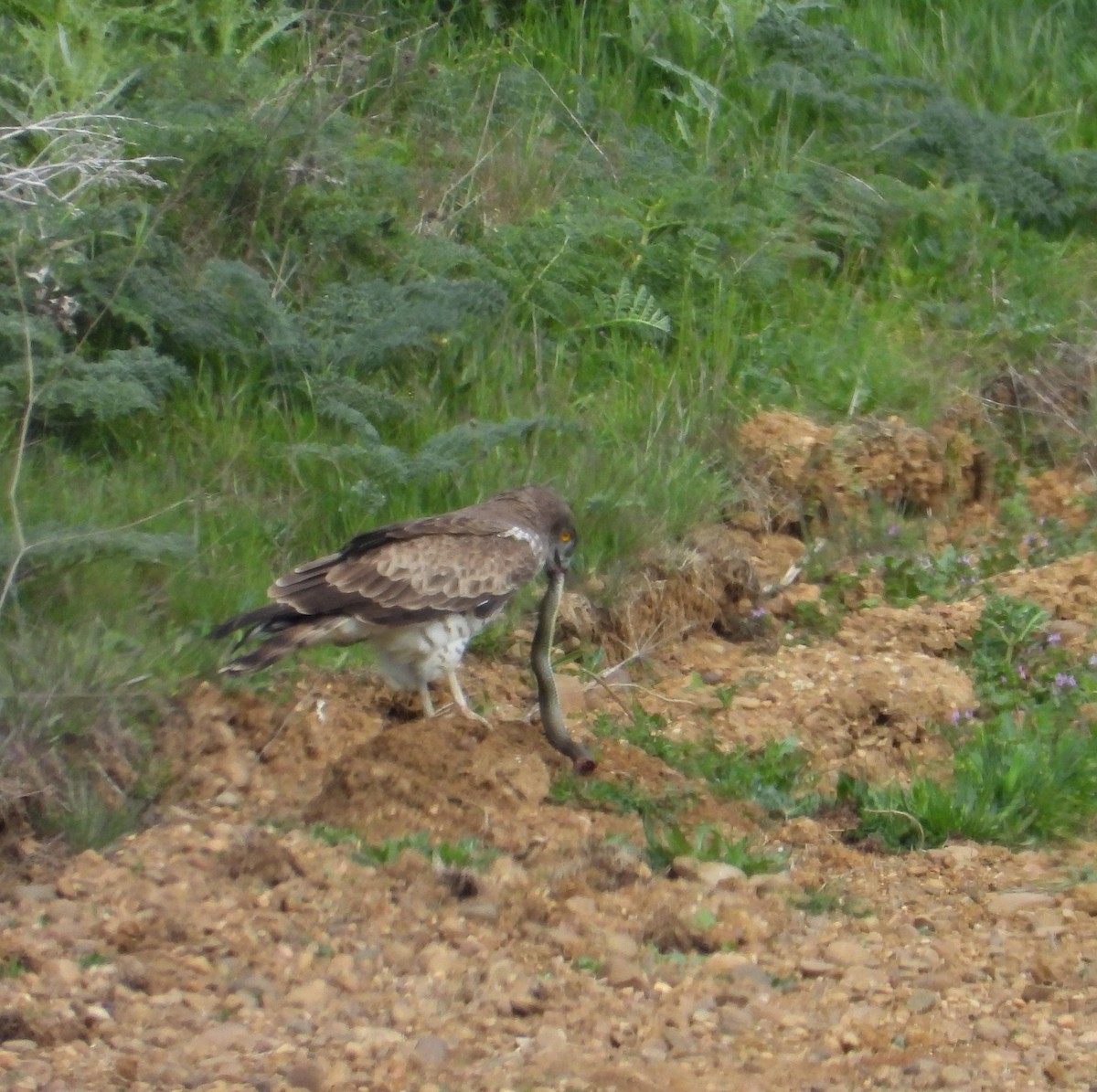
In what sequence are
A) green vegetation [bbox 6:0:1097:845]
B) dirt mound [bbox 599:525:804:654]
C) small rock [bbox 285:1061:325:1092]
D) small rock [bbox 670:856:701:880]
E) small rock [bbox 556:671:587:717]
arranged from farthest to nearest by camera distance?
dirt mound [bbox 599:525:804:654]
small rock [bbox 556:671:587:717]
green vegetation [bbox 6:0:1097:845]
small rock [bbox 670:856:701:880]
small rock [bbox 285:1061:325:1092]

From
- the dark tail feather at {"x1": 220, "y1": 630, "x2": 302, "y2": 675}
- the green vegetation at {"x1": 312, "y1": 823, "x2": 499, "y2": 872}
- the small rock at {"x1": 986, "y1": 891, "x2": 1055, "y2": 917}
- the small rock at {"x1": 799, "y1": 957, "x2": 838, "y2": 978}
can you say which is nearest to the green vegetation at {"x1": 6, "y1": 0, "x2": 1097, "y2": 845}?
the dark tail feather at {"x1": 220, "y1": 630, "x2": 302, "y2": 675}

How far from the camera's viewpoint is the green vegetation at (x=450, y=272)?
21.2ft

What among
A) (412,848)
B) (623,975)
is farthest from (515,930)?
(412,848)

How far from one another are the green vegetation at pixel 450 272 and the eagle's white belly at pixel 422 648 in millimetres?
560

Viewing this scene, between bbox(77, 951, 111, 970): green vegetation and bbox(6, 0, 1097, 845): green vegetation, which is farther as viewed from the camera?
bbox(6, 0, 1097, 845): green vegetation

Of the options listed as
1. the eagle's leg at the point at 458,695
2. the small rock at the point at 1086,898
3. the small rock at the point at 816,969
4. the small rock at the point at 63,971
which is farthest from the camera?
the eagle's leg at the point at 458,695

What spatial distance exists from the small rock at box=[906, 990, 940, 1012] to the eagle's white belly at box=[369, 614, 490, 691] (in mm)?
2221

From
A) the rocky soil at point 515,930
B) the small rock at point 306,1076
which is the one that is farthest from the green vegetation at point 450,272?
the small rock at point 306,1076

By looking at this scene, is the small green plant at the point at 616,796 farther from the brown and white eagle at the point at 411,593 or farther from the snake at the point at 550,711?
the brown and white eagle at the point at 411,593

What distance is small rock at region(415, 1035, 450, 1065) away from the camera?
13.5ft

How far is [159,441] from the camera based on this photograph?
7.42 meters

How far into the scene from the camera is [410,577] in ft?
20.4

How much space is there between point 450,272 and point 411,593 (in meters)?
2.83

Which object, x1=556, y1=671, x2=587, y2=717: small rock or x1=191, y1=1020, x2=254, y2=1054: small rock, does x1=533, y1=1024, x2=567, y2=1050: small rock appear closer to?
x1=191, y1=1020, x2=254, y2=1054: small rock
